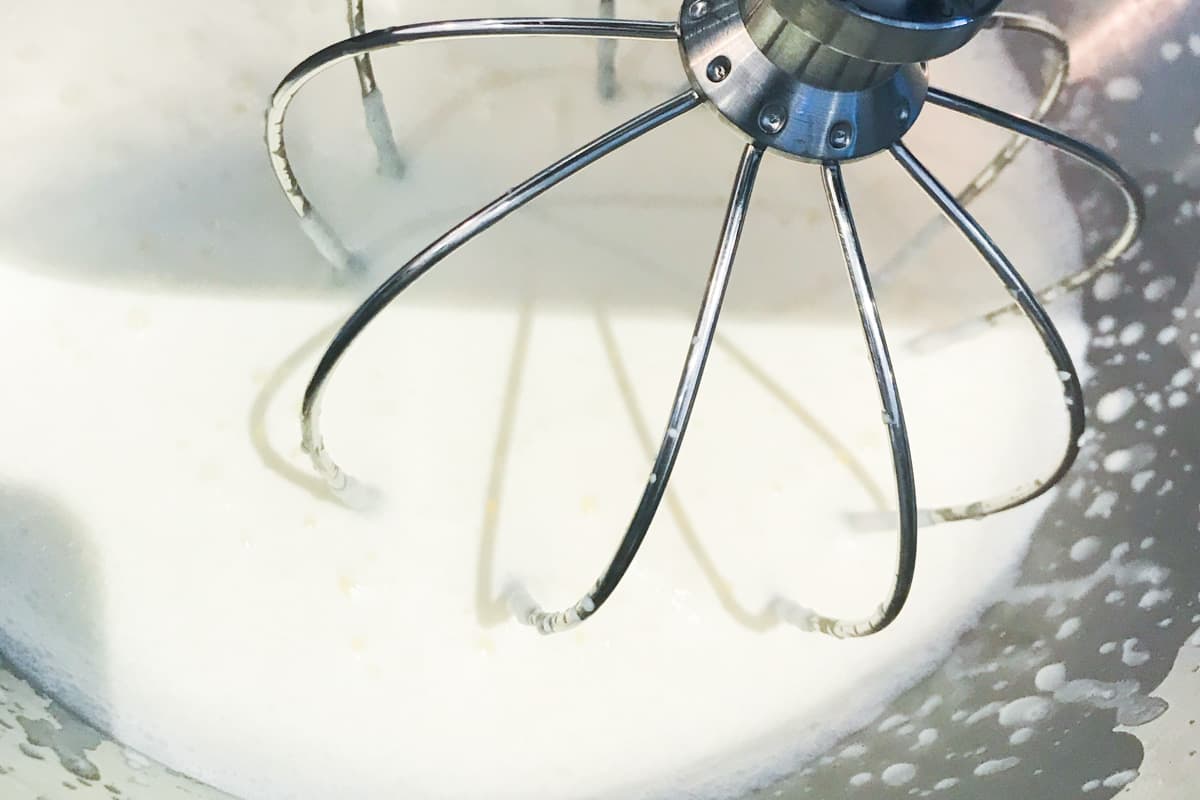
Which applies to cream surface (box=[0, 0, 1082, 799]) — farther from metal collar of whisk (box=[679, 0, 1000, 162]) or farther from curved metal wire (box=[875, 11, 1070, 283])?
metal collar of whisk (box=[679, 0, 1000, 162])

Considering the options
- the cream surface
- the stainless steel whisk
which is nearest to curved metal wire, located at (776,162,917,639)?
the stainless steel whisk

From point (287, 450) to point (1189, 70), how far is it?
56 cm

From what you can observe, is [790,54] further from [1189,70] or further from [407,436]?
[1189,70]

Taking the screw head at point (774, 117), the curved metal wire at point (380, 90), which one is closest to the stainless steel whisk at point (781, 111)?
the screw head at point (774, 117)

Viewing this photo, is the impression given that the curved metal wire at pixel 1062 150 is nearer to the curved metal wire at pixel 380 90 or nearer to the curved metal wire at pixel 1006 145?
the curved metal wire at pixel 1006 145

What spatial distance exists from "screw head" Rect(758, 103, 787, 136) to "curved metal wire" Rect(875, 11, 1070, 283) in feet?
0.55

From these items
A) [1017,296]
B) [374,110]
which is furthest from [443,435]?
[1017,296]

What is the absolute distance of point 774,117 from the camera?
0.99 ft

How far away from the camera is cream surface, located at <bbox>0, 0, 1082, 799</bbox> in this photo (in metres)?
0.47

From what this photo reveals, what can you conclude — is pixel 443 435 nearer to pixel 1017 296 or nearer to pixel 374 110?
pixel 374 110

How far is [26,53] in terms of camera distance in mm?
532

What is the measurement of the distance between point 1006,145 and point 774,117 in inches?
10.5

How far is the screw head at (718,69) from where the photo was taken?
302 millimetres

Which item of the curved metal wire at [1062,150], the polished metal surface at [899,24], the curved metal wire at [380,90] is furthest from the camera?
the curved metal wire at [380,90]
